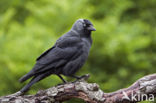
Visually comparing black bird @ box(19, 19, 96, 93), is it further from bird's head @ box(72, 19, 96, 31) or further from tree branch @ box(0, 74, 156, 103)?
tree branch @ box(0, 74, 156, 103)

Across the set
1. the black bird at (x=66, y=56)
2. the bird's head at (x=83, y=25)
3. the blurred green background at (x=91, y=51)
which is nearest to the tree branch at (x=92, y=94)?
the black bird at (x=66, y=56)

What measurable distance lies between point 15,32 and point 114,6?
8.29 ft

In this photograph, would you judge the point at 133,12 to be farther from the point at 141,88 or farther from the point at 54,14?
the point at 141,88

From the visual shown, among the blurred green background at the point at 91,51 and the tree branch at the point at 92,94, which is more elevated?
the blurred green background at the point at 91,51

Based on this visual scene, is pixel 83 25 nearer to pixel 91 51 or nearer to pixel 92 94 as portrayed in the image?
pixel 92 94

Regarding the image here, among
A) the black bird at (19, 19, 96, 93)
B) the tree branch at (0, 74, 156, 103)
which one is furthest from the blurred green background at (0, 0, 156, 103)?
the tree branch at (0, 74, 156, 103)

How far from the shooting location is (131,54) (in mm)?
5859

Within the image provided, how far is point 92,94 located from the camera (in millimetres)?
3227

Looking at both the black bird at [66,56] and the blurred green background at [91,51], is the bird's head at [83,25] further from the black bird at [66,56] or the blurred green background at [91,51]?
the blurred green background at [91,51]

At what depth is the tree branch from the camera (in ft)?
10.2

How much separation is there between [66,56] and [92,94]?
0.63 metres

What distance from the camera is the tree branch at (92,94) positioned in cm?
311

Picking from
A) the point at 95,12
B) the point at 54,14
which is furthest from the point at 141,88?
the point at 95,12

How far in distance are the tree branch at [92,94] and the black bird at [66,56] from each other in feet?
0.91
